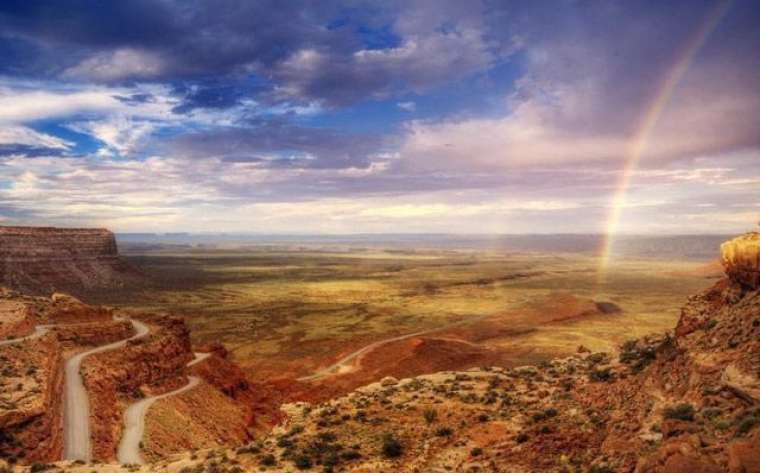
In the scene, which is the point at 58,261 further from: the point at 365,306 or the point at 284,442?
the point at 284,442

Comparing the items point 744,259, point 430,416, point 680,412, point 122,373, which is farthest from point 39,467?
point 744,259

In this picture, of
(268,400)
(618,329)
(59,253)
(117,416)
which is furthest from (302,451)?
(59,253)

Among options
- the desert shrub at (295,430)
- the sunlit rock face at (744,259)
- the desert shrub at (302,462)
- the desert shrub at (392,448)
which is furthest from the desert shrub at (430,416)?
the sunlit rock face at (744,259)

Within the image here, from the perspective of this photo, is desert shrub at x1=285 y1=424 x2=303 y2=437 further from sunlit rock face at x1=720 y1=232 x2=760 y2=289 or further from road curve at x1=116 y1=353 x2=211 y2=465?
sunlit rock face at x1=720 y1=232 x2=760 y2=289

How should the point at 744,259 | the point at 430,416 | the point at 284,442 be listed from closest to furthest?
the point at 744,259 < the point at 284,442 < the point at 430,416

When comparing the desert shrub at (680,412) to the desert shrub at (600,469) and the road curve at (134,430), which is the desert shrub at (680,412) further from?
the road curve at (134,430)

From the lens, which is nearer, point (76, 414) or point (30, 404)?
point (30, 404)

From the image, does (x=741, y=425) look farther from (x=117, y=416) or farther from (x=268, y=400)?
(x=268, y=400)

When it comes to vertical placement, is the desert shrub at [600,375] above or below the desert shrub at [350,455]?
above
